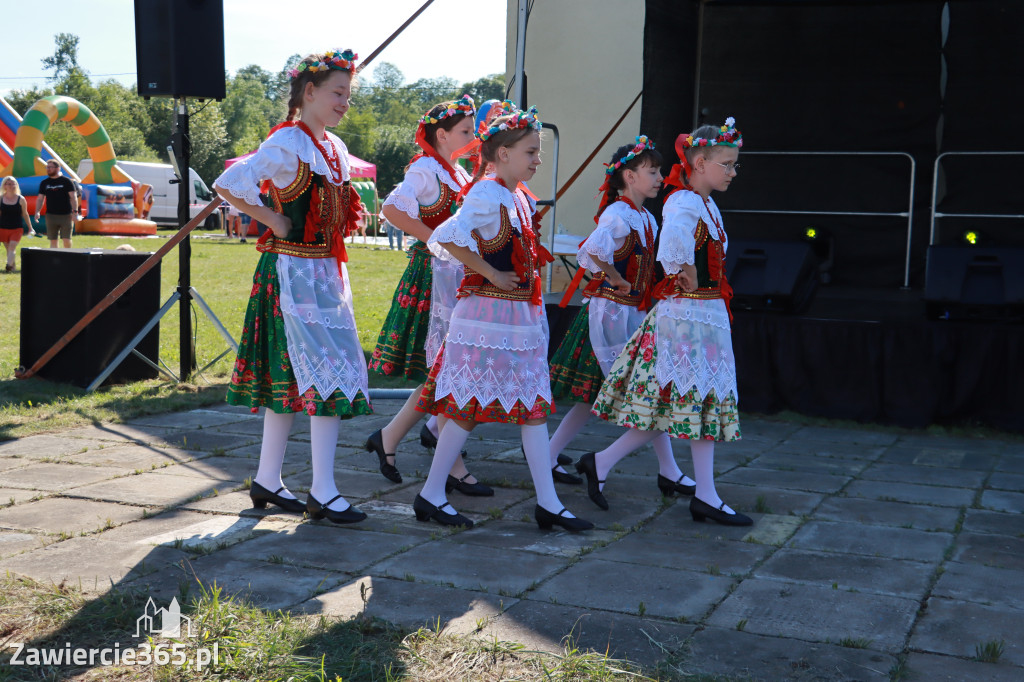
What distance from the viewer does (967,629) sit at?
2.67 meters

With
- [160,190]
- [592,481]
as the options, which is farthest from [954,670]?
[160,190]

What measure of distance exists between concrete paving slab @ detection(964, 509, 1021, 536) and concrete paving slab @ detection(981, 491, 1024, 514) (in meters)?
0.10

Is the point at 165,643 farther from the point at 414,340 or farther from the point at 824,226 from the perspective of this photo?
the point at 824,226

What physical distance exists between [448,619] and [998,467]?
11.6 ft

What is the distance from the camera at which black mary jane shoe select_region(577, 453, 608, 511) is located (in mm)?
3977

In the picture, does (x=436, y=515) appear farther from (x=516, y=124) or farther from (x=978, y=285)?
(x=978, y=285)

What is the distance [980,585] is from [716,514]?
980 millimetres

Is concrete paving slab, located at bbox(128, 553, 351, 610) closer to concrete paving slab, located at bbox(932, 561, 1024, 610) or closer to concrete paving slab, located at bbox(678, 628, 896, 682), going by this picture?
concrete paving slab, located at bbox(678, 628, 896, 682)

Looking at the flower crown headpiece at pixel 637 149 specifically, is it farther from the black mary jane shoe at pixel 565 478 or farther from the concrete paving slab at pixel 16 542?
the concrete paving slab at pixel 16 542

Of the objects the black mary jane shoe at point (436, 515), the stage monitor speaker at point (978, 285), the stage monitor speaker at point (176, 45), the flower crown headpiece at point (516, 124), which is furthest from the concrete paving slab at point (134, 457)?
the stage monitor speaker at point (978, 285)

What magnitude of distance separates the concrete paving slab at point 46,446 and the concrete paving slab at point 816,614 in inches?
132

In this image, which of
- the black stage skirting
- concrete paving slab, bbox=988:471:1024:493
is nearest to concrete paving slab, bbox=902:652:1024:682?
concrete paving slab, bbox=988:471:1024:493

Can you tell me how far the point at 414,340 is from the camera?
172 inches

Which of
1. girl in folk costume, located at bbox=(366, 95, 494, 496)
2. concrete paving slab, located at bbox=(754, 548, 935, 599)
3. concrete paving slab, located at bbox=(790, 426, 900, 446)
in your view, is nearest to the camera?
concrete paving slab, located at bbox=(754, 548, 935, 599)
